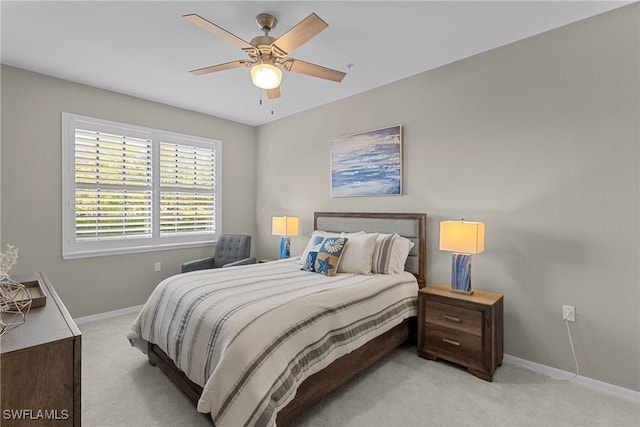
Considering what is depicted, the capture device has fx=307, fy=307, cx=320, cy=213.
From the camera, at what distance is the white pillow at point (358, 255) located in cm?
299

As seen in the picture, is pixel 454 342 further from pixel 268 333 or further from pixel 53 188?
pixel 53 188

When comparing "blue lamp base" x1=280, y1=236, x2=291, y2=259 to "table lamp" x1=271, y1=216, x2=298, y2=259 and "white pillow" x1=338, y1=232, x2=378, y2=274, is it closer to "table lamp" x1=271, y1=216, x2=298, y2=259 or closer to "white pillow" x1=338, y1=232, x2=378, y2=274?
"table lamp" x1=271, y1=216, x2=298, y2=259

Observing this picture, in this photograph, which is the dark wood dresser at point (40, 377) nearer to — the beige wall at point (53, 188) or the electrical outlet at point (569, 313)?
the beige wall at point (53, 188)

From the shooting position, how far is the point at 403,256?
312cm

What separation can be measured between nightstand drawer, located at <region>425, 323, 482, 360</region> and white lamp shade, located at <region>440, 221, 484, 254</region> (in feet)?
2.24

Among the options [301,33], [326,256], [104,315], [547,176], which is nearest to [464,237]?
[547,176]

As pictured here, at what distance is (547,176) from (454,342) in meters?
1.57

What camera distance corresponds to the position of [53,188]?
132 inches

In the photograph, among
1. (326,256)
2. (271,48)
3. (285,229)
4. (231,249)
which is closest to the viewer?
(271,48)

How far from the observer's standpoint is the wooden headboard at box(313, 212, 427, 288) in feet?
10.4

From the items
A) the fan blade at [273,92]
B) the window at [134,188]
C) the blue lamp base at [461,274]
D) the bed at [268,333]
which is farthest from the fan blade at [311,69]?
the window at [134,188]

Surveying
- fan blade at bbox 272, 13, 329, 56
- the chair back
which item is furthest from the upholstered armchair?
fan blade at bbox 272, 13, 329, 56

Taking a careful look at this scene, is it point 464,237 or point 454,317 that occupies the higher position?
point 464,237

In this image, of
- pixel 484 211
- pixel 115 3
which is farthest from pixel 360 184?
pixel 115 3
